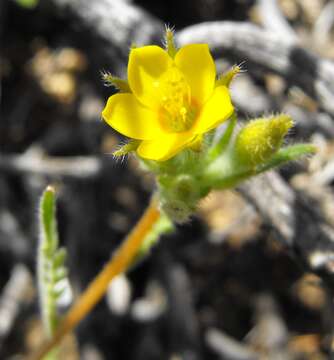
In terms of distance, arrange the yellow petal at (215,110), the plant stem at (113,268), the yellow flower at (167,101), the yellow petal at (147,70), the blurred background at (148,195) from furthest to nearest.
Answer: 1. the blurred background at (148,195)
2. the plant stem at (113,268)
3. the yellow petal at (147,70)
4. the yellow flower at (167,101)
5. the yellow petal at (215,110)

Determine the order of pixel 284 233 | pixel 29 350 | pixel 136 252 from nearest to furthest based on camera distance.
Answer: pixel 284 233
pixel 136 252
pixel 29 350

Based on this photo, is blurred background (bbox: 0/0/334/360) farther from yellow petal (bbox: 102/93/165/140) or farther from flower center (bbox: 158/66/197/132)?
yellow petal (bbox: 102/93/165/140)

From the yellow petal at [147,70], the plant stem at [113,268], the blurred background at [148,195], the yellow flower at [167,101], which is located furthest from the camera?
the blurred background at [148,195]

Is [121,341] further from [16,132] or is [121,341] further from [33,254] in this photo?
[16,132]

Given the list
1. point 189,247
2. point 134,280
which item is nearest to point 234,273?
point 189,247

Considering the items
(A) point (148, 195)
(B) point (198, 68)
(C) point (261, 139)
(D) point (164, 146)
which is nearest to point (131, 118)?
(D) point (164, 146)

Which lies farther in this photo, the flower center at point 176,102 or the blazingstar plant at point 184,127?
the flower center at point 176,102

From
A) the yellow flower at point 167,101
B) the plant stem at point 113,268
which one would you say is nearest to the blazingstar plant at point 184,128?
the yellow flower at point 167,101

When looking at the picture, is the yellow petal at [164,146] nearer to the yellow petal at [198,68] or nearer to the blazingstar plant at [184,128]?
the blazingstar plant at [184,128]
